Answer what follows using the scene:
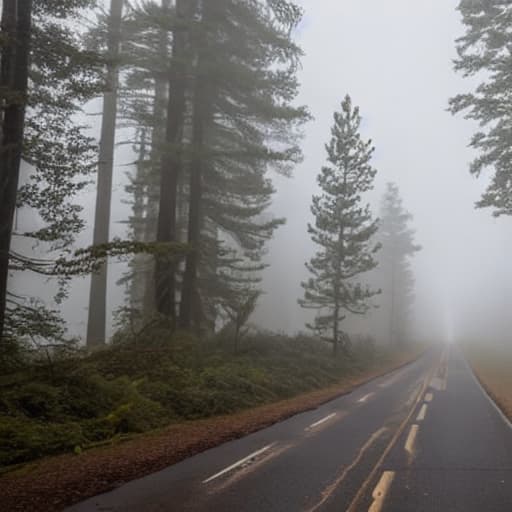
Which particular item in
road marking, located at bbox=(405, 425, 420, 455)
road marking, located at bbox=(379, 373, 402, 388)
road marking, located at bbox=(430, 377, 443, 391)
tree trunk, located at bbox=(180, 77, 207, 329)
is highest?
tree trunk, located at bbox=(180, 77, 207, 329)

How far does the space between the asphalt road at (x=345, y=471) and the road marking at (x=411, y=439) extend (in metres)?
0.02

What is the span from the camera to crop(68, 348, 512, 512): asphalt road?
5.69 meters

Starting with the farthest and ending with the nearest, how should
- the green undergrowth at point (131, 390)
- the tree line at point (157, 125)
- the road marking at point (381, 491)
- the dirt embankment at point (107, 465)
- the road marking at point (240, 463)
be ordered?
the tree line at point (157, 125) < the green undergrowth at point (131, 390) < the road marking at point (240, 463) < the dirt embankment at point (107, 465) < the road marking at point (381, 491)

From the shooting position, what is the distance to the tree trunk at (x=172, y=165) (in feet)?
50.2

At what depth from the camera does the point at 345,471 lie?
7047 mm

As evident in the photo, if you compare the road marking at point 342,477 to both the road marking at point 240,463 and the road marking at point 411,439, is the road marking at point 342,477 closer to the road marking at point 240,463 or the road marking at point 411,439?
the road marking at point 411,439

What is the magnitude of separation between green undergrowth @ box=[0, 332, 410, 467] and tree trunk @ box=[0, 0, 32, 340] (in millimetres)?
1778

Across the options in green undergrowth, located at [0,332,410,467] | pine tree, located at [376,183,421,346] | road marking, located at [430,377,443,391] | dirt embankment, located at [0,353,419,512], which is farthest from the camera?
pine tree, located at [376,183,421,346]

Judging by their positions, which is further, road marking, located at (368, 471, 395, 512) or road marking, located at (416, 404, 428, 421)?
road marking, located at (416, 404, 428, 421)

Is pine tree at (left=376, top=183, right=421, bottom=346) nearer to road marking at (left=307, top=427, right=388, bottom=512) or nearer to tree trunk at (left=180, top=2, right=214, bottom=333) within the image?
tree trunk at (left=180, top=2, right=214, bottom=333)

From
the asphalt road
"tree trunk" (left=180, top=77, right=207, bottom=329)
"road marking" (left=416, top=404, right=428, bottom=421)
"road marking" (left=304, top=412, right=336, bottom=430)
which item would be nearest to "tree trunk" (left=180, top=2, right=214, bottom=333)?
"tree trunk" (left=180, top=77, right=207, bottom=329)

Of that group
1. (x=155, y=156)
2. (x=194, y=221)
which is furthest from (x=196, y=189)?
(x=155, y=156)

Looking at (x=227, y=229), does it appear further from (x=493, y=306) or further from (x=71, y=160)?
(x=493, y=306)

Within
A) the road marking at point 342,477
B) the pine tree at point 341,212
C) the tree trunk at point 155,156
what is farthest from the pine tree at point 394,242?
the road marking at point 342,477
